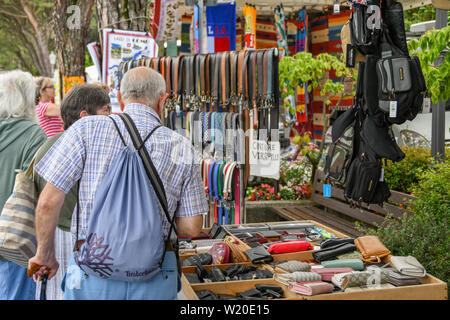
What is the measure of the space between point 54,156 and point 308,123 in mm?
11551

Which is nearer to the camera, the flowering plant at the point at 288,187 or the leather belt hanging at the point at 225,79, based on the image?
the leather belt hanging at the point at 225,79

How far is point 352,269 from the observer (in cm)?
361

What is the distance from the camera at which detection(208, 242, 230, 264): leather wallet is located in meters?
4.02

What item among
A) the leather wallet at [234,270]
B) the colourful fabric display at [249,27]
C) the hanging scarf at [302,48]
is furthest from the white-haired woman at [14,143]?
the hanging scarf at [302,48]

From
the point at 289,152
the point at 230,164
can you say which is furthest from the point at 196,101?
the point at 289,152

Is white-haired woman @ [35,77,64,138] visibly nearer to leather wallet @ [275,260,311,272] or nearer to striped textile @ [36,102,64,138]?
striped textile @ [36,102,64,138]

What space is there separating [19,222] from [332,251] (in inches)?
95.8

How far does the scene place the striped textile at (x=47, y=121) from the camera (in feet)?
19.4

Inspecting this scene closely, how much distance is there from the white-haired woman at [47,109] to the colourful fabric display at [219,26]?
2.36m

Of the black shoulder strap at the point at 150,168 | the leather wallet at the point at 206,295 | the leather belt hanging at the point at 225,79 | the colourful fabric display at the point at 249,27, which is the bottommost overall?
the leather wallet at the point at 206,295

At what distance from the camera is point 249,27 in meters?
10.2

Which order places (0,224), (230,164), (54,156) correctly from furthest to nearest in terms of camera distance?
(230,164) → (0,224) → (54,156)

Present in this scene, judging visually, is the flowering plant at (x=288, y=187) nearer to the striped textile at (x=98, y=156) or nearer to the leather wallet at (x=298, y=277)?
the leather wallet at (x=298, y=277)

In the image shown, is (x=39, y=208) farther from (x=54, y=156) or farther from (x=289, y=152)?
(x=289, y=152)
